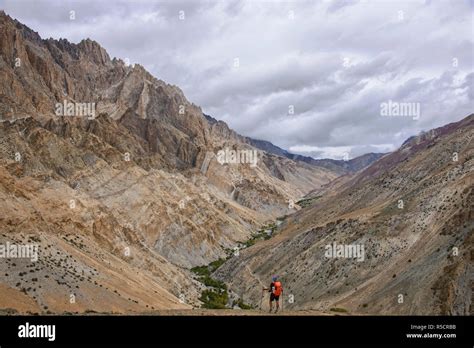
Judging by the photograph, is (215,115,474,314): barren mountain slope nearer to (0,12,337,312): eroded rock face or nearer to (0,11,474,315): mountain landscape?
(0,11,474,315): mountain landscape

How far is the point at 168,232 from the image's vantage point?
307ft

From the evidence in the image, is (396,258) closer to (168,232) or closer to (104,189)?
(168,232)

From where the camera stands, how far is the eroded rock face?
135 feet

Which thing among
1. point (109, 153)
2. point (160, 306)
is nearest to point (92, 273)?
point (160, 306)

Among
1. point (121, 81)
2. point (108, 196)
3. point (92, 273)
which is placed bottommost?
point (92, 273)

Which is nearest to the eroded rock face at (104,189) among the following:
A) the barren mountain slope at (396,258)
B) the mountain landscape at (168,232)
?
the mountain landscape at (168,232)

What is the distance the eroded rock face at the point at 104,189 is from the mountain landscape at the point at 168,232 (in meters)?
0.26

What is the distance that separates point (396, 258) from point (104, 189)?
5662 cm

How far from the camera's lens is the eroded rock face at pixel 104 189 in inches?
1624

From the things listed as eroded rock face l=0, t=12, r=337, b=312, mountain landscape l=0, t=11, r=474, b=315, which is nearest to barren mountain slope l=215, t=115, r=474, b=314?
mountain landscape l=0, t=11, r=474, b=315

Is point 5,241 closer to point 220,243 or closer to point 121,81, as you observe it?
point 220,243

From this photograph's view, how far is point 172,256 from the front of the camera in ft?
295

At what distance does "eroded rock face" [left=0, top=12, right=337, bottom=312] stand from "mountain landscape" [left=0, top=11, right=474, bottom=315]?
262 millimetres
